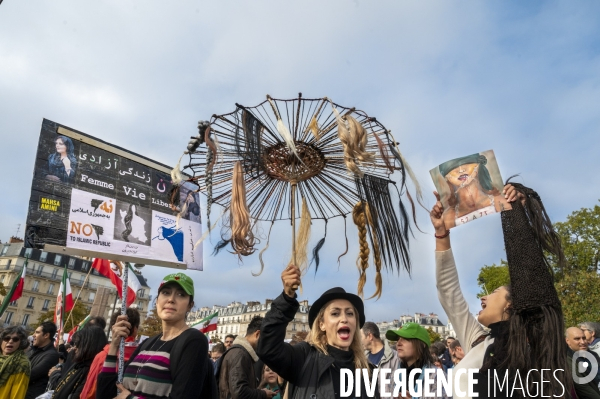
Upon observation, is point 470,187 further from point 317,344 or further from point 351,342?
point 317,344

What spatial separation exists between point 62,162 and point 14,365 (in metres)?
3.22

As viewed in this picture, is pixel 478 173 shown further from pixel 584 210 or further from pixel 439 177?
pixel 584 210

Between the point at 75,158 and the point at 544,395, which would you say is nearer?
the point at 544,395

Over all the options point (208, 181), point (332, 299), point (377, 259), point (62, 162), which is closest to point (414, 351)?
point (377, 259)

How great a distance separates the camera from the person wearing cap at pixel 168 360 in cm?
257

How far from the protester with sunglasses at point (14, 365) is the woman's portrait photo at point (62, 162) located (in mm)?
2664

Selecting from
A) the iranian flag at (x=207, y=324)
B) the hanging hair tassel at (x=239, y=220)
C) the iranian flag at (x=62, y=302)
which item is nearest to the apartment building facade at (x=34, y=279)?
the iranian flag at (x=207, y=324)

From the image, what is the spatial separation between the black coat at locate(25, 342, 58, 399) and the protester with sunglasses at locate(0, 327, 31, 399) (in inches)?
13.5

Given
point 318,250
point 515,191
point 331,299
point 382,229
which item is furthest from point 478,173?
point 318,250

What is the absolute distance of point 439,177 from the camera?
2.55 meters

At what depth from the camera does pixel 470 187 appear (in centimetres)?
244

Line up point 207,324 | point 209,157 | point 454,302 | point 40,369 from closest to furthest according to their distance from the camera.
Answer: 1. point 454,302
2. point 209,157
3. point 40,369
4. point 207,324

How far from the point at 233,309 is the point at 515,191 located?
118229 mm

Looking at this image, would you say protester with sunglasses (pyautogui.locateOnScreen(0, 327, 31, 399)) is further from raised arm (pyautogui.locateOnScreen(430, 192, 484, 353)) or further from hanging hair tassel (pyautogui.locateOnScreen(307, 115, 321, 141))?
raised arm (pyautogui.locateOnScreen(430, 192, 484, 353))
